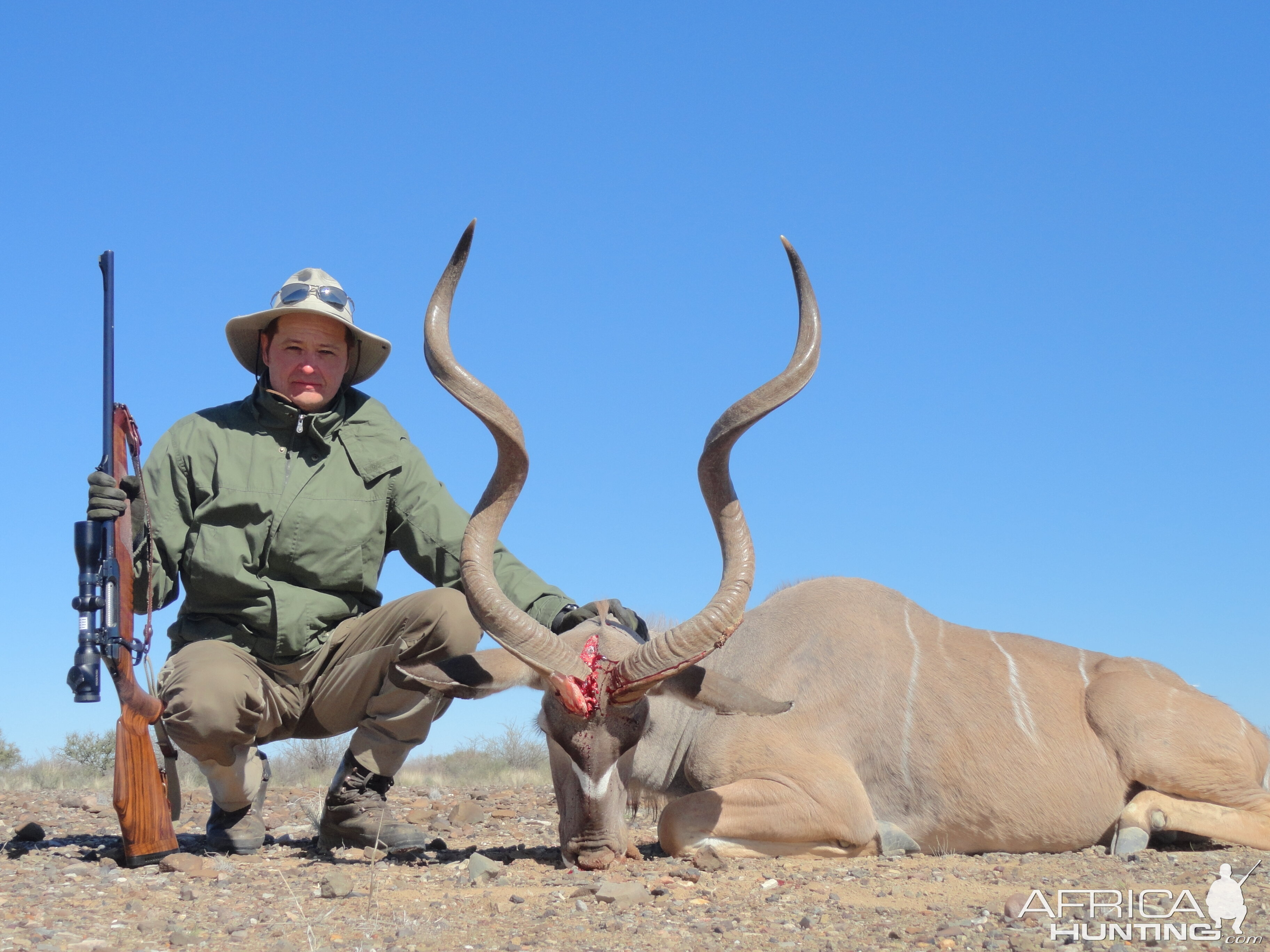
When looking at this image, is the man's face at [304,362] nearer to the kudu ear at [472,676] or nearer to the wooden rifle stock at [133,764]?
the wooden rifle stock at [133,764]

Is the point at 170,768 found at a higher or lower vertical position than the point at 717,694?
lower

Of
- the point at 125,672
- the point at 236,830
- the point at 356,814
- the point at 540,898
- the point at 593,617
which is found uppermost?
the point at 593,617

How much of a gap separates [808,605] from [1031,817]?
160 centimetres

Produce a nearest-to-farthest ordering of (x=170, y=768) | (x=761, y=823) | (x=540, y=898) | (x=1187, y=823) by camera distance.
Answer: (x=540, y=898), (x=761, y=823), (x=170, y=768), (x=1187, y=823)

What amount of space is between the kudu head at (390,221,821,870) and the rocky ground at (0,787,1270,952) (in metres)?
0.37

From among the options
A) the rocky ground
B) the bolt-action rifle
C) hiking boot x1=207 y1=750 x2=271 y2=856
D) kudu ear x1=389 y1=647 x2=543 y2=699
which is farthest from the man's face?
the rocky ground

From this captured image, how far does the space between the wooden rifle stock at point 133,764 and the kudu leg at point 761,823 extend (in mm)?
2220

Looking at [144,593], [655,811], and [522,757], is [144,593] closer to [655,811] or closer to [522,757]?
[655,811]

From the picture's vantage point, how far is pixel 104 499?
211 inches

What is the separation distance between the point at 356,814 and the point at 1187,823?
13.4ft

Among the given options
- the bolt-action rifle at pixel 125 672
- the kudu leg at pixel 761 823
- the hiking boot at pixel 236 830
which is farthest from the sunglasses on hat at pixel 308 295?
the kudu leg at pixel 761 823

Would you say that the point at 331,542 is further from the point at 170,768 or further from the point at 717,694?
the point at 717,694

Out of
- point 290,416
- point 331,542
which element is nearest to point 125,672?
point 331,542

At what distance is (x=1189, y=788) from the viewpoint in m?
6.37
